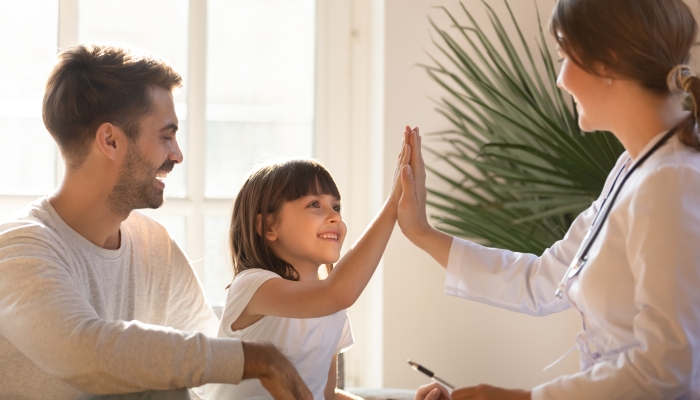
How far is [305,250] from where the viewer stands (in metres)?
1.81

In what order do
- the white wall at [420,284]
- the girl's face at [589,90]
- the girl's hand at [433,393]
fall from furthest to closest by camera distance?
the white wall at [420,284] → the girl's hand at [433,393] → the girl's face at [589,90]

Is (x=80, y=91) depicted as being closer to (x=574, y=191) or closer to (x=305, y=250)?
(x=305, y=250)

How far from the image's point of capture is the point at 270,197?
183 cm

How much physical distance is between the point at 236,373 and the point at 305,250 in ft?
1.72

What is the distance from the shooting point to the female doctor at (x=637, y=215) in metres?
1.15

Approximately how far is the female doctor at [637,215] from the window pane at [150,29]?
171cm

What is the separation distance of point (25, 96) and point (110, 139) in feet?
3.85

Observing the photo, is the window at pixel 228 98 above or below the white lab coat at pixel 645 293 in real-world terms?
above

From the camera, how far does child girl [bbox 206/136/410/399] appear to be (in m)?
1.63

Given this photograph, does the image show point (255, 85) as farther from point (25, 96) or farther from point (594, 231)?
point (594, 231)

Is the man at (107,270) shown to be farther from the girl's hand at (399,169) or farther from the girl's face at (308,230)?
the girl's hand at (399,169)

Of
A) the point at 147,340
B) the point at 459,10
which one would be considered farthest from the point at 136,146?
the point at 459,10

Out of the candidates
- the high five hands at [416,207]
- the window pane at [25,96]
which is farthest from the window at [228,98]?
the high five hands at [416,207]

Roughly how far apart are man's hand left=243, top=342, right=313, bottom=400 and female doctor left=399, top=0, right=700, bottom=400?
0.28 metres
